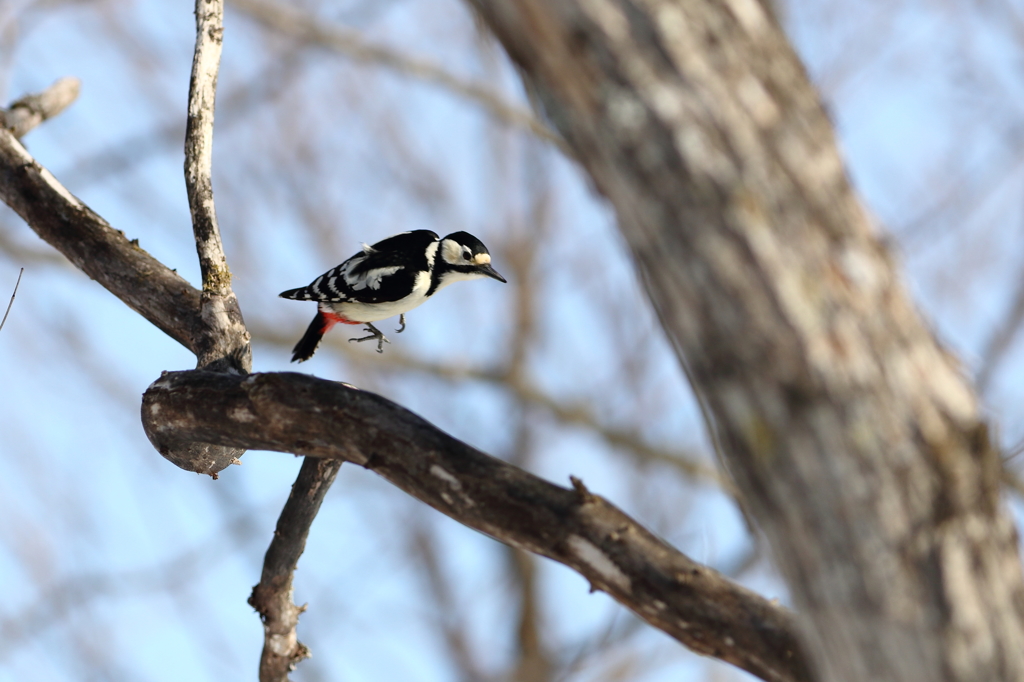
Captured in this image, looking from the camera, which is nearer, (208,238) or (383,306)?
(208,238)

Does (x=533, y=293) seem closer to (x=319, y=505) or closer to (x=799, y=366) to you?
(x=319, y=505)

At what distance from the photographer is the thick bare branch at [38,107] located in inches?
175

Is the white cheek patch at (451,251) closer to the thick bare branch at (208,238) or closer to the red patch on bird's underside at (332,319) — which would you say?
the red patch on bird's underside at (332,319)

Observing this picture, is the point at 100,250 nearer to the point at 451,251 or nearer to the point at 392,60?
the point at 451,251

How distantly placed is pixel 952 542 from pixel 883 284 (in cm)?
49

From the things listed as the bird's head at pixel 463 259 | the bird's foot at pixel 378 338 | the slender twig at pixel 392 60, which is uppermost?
the slender twig at pixel 392 60

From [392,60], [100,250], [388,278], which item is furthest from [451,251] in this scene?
[392,60]

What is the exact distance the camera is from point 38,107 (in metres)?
4.72

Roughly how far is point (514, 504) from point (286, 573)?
1.16 metres

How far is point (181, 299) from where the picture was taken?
339cm

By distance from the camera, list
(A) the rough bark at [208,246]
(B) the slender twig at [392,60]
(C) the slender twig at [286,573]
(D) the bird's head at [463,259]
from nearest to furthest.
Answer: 1. (C) the slender twig at [286,573]
2. (A) the rough bark at [208,246]
3. (D) the bird's head at [463,259]
4. (B) the slender twig at [392,60]

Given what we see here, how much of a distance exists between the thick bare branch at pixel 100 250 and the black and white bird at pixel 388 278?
2.99 ft

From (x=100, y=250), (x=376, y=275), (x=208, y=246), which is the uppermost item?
(x=376, y=275)

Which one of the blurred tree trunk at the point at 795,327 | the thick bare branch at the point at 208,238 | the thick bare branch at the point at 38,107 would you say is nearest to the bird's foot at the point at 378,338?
the thick bare branch at the point at 208,238
